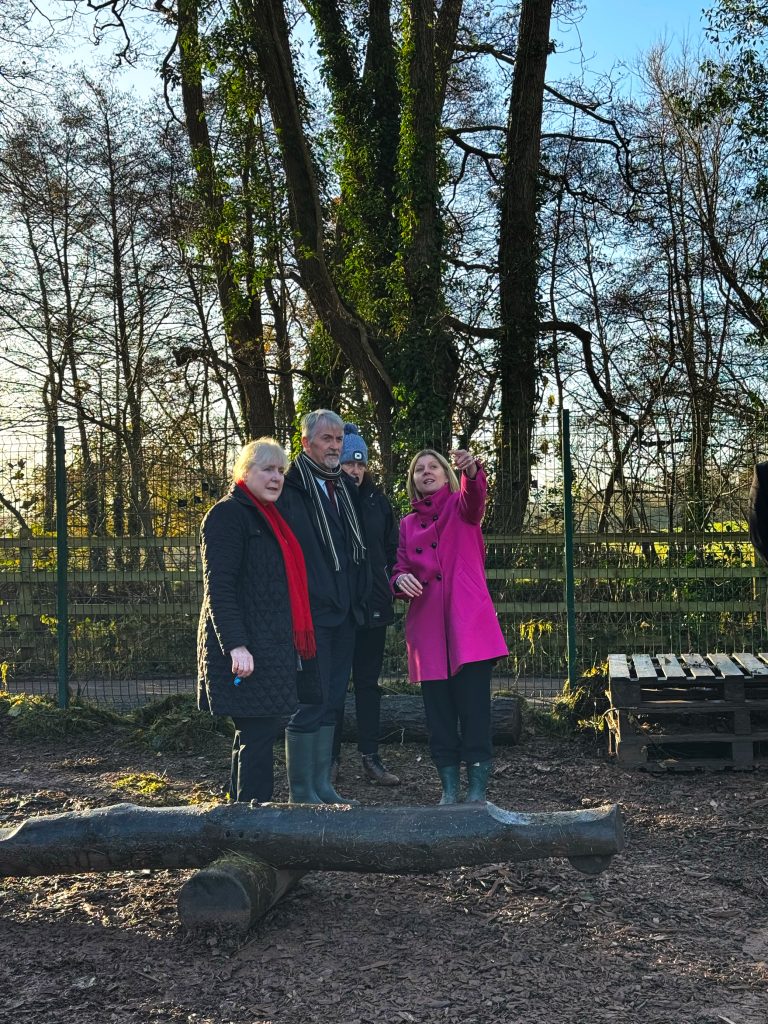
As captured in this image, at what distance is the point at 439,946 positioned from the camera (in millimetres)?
3475

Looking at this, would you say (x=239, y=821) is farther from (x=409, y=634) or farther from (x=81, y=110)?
(x=81, y=110)

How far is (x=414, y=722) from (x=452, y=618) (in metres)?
2.14

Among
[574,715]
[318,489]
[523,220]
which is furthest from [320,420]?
[523,220]

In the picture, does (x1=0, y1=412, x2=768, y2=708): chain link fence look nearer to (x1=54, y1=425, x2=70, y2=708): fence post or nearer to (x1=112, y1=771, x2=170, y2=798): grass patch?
(x1=54, y1=425, x2=70, y2=708): fence post

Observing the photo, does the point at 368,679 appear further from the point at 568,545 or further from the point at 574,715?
the point at 568,545

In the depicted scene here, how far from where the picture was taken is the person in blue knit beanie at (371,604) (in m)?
5.40

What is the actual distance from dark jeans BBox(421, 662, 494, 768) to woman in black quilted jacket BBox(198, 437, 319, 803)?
3.36ft

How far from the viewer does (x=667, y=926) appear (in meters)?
3.64

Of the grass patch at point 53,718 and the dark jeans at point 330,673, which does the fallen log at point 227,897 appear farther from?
the grass patch at point 53,718

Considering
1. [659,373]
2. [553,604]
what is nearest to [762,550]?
[553,604]

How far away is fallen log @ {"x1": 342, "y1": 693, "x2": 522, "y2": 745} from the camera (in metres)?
6.78

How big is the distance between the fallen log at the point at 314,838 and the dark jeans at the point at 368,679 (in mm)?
2065

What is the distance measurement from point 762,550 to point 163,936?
310cm

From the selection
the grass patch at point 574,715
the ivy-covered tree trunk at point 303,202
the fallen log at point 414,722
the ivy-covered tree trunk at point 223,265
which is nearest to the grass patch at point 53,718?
the fallen log at point 414,722
